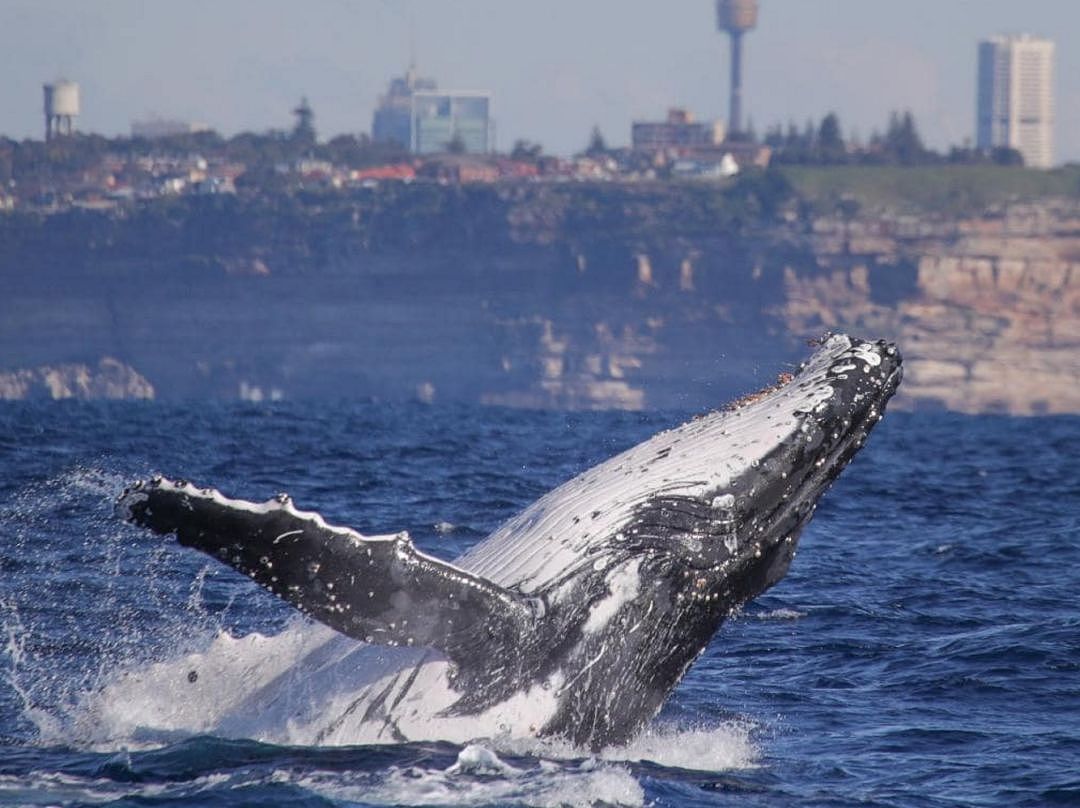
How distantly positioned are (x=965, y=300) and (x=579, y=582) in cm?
17334

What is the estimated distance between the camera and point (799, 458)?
8812mm

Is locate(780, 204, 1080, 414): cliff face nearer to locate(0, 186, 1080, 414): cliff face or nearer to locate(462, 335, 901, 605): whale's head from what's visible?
locate(0, 186, 1080, 414): cliff face

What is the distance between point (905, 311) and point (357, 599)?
570 ft

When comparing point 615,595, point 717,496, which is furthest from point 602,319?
point 615,595

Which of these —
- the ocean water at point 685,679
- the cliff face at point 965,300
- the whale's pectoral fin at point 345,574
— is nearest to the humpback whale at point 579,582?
the whale's pectoral fin at point 345,574

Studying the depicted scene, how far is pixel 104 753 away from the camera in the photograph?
904 cm

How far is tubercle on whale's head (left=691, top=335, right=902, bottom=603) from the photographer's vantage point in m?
8.72

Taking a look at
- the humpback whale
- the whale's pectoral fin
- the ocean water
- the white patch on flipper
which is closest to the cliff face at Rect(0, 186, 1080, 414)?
the ocean water

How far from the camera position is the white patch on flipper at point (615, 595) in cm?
844

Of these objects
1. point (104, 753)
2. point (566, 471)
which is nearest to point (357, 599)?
point (104, 753)

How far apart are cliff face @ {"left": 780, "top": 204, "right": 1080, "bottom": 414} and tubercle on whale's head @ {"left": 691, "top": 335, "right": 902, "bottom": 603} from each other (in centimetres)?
15989

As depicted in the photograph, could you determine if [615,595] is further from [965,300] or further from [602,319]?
[602,319]

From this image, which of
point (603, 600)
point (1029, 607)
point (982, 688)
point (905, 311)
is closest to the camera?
point (603, 600)

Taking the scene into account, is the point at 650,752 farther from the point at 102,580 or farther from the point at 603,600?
the point at 102,580
